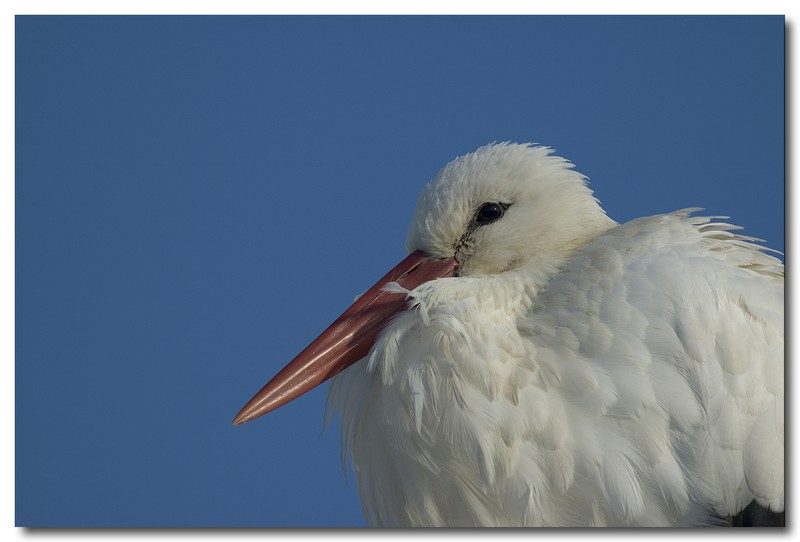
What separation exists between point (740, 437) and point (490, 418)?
17.3 inches

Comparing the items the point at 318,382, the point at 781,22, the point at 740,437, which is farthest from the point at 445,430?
the point at 781,22

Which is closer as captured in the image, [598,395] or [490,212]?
[598,395]

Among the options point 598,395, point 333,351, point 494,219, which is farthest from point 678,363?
Answer: point 333,351

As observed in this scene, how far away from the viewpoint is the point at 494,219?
1985mm

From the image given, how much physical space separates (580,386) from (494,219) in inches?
19.9

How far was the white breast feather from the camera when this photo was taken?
5.23 ft

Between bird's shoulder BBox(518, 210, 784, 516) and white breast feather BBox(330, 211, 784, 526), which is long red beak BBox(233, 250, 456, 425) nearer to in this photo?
white breast feather BBox(330, 211, 784, 526)

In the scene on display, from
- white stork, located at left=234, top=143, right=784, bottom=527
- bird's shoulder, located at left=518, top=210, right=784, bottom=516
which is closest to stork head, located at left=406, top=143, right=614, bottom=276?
white stork, located at left=234, top=143, right=784, bottom=527

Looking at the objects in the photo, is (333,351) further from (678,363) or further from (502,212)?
(678,363)
